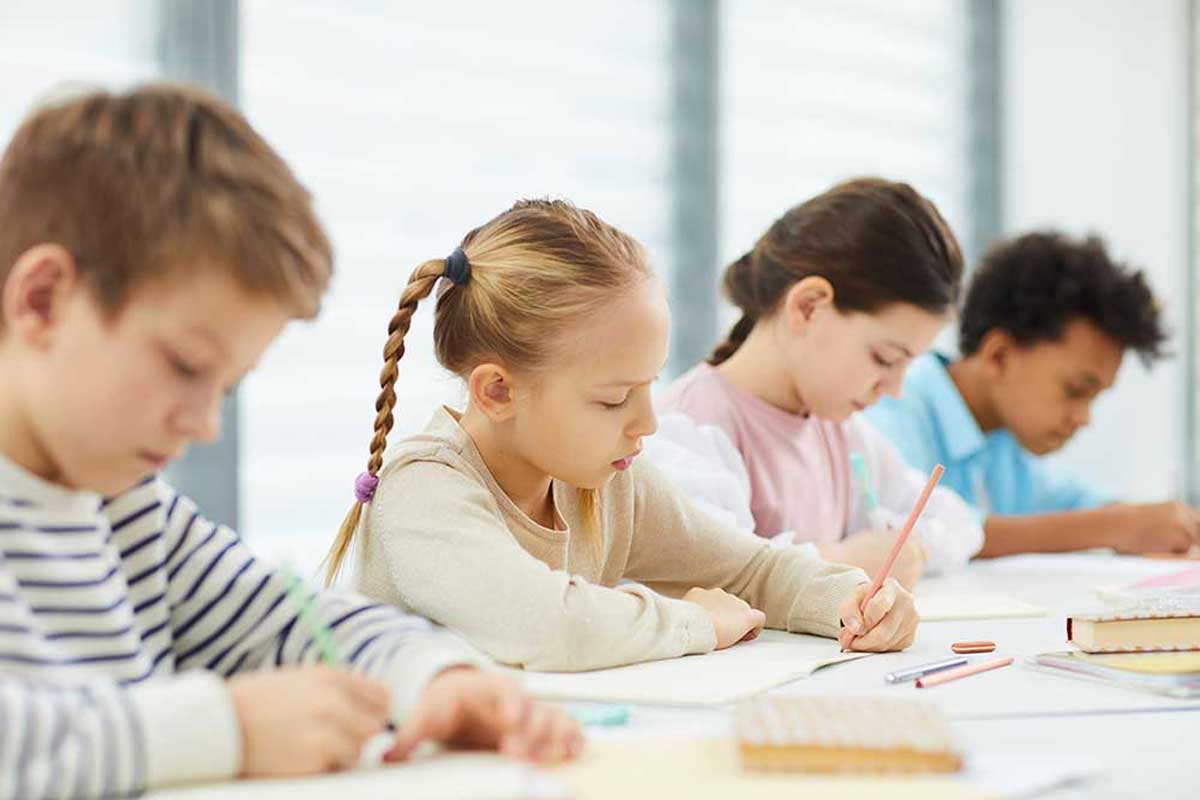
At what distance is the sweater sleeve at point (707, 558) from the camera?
1232mm

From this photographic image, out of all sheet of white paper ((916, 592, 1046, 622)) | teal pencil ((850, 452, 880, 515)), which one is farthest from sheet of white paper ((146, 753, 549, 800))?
teal pencil ((850, 452, 880, 515))

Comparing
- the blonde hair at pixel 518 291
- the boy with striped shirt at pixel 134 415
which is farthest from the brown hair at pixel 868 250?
the boy with striped shirt at pixel 134 415

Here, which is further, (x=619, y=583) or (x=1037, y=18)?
(x=1037, y=18)

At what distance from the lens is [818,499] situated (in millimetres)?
1688

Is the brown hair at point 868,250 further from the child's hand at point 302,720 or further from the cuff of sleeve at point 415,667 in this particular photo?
the child's hand at point 302,720

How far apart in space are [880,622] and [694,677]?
213 millimetres

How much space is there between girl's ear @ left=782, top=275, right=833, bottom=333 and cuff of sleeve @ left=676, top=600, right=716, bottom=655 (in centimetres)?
63

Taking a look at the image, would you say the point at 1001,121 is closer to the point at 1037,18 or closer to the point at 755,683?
the point at 1037,18

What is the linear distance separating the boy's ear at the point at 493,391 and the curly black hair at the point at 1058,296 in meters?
1.37

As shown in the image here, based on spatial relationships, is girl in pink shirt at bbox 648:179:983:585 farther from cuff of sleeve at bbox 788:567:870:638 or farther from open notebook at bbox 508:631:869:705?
Result: open notebook at bbox 508:631:869:705

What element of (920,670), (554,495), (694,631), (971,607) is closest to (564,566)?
(554,495)

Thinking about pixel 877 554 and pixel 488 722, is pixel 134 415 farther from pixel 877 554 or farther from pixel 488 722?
pixel 877 554

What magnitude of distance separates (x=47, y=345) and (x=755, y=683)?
1.67 ft

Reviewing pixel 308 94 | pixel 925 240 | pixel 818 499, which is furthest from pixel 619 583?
pixel 308 94
